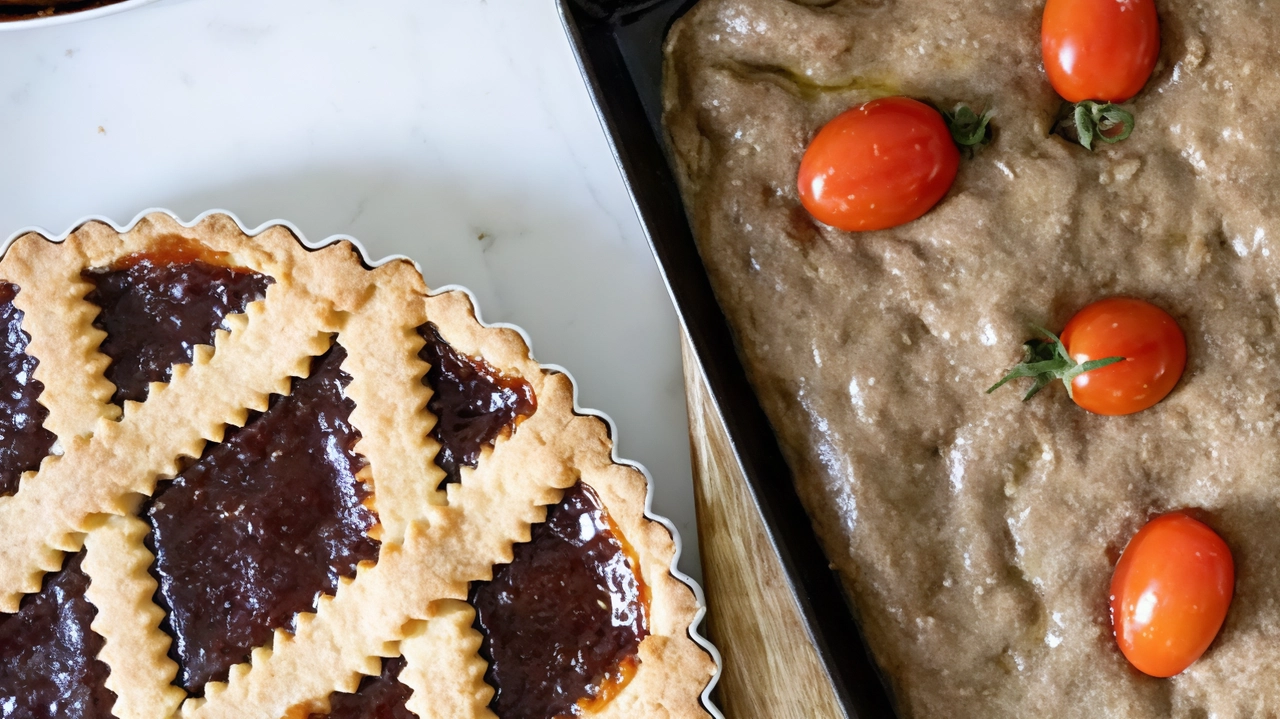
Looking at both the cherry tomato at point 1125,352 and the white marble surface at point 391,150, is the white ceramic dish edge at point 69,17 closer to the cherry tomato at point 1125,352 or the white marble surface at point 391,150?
the white marble surface at point 391,150

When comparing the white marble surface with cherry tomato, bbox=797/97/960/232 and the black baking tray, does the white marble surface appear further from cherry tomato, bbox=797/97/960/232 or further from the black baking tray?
cherry tomato, bbox=797/97/960/232

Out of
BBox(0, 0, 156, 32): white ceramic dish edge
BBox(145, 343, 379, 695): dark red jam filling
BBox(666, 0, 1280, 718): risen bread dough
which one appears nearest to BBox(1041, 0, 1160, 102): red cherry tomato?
BBox(666, 0, 1280, 718): risen bread dough

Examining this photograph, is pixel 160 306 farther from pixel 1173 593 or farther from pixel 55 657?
pixel 1173 593

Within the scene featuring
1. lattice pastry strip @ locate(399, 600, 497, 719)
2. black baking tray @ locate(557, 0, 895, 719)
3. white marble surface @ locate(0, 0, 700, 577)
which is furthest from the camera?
white marble surface @ locate(0, 0, 700, 577)

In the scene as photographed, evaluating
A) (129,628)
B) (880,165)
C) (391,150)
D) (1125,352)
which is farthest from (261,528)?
(1125,352)

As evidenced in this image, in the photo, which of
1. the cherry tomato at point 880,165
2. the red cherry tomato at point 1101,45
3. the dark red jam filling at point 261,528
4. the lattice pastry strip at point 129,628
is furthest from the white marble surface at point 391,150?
the red cherry tomato at point 1101,45

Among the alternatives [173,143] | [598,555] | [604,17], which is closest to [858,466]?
[598,555]
